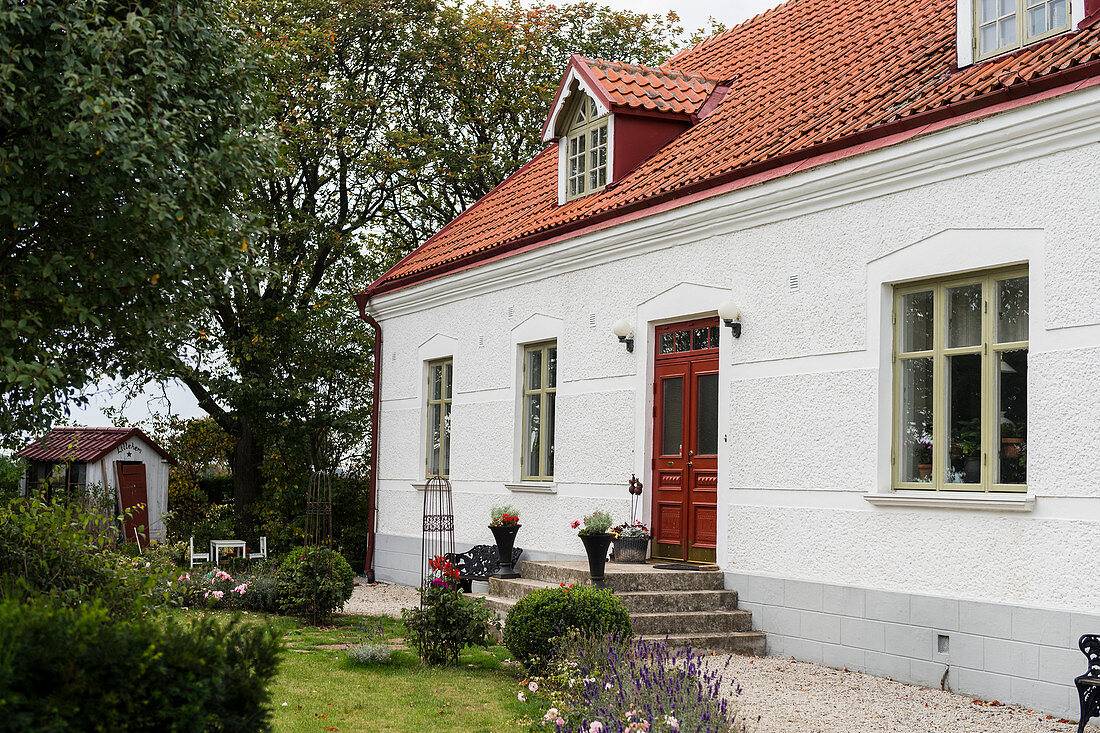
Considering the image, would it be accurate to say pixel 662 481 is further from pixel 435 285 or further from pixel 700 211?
pixel 435 285

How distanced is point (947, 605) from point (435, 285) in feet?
32.7

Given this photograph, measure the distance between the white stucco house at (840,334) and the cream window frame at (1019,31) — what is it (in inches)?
1.3

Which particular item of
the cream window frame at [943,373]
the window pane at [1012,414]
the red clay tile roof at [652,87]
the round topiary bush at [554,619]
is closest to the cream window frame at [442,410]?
the red clay tile roof at [652,87]

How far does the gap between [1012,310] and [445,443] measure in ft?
32.2

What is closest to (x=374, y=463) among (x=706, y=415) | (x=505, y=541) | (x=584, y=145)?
(x=505, y=541)

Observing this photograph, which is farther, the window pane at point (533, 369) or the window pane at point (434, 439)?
the window pane at point (434, 439)

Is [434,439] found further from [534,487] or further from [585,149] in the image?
[585,149]

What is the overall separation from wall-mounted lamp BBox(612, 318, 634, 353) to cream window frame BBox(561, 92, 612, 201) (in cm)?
231

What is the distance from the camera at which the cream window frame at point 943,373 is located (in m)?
8.39

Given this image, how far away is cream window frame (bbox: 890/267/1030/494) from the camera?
839cm

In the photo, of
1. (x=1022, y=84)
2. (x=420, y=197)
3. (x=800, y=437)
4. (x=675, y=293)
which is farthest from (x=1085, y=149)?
(x=420, y=197)

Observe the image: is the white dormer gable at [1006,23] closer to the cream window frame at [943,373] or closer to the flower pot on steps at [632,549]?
the cream window frame at [943,373]

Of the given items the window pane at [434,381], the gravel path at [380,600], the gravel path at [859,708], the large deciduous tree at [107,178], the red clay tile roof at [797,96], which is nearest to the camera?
the large deciduous tree at [107,178]

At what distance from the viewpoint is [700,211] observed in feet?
37.1
